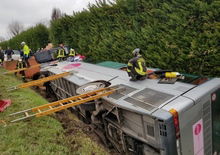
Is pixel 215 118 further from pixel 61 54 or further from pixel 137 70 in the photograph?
pixel 61 54

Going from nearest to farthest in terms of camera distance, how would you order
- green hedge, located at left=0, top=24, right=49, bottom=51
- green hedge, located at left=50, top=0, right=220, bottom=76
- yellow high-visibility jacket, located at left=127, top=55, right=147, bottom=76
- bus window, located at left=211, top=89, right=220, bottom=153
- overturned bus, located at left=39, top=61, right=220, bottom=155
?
overturned bus, located at left=39, top=61, right=220, bottom=155 → bus window, located at left=211, top=89, right=220, bottom=153 → yellow high-visibility jacket, located at left=127, top=55, right=147, bottom=76 → green hedge, located at left=50, top=0, right=220, bottom=76 → green hedge, located at left=0, top=24, right=49, bottom=51

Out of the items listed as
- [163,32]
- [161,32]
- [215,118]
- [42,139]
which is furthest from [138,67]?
[161,32]

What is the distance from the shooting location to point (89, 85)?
16.2 feet

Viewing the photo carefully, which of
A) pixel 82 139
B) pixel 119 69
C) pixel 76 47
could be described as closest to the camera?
pixel 82 139

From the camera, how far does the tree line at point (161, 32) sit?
6.48 metres

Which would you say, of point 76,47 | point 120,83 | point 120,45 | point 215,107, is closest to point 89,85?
point 120,83

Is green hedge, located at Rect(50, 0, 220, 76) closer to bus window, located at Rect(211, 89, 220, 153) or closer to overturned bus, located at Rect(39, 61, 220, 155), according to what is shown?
overturned bus, located at Rect(39, 61, 220, 155)

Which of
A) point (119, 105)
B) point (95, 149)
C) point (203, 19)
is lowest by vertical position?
point (95, 149)

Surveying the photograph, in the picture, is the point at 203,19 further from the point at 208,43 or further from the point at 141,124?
the point at 141,124

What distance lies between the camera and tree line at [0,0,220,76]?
6.48 meters

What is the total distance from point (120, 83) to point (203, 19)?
3.84 metres

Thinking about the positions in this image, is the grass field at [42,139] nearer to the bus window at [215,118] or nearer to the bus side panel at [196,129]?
the bus side panel at [196,129]

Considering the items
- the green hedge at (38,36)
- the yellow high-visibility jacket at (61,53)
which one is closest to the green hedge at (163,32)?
the yellow high-visibility jacket at (61,53)

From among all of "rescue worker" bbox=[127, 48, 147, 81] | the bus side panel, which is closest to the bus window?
the bus side panel
